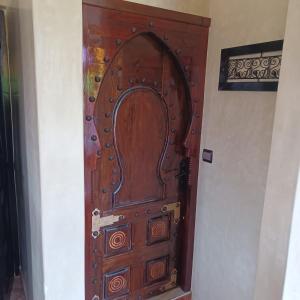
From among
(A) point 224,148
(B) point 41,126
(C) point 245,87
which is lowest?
(A) point 224,148

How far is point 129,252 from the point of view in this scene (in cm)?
190

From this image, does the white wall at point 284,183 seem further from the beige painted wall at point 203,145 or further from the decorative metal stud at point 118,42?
the decorative metal stud at point 118,42

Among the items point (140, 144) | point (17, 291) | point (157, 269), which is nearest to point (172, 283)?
point (157, 269)

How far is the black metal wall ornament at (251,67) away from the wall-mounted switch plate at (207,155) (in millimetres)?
425

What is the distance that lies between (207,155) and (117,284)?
1.05 metres

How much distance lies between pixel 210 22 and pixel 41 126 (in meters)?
1.26

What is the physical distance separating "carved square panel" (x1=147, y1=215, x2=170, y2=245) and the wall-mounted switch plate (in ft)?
1.59

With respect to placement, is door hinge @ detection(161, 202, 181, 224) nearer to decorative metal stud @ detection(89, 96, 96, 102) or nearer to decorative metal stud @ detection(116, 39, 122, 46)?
decorative metal stud @ detection(89, 96, 96, 102)

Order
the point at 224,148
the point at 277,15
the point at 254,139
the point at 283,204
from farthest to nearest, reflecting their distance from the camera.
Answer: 1. the point at 224,148
2. the point at 254,139
3. the point at 277,15
4. the point at 283,204

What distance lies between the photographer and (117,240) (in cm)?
183

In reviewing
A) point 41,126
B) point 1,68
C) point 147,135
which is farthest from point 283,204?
point 1,68

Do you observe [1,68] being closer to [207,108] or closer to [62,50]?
[62,50]

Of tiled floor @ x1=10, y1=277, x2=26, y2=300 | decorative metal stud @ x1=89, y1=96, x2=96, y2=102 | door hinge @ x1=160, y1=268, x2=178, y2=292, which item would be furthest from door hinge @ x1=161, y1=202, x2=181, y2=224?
tiled floor @ x1=10, y1=277, x2=26, y2=300

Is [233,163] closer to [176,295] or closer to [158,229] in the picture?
[158,229]
